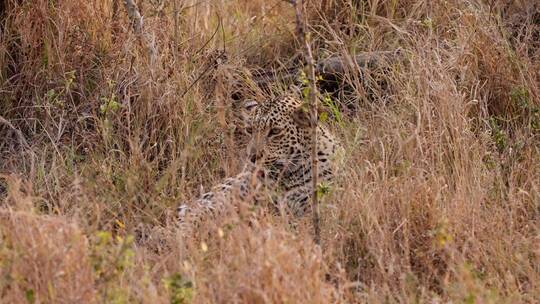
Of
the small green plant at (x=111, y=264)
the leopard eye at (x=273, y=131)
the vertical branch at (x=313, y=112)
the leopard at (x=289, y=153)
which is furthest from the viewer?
the leopard eye at (x=273, y=131)

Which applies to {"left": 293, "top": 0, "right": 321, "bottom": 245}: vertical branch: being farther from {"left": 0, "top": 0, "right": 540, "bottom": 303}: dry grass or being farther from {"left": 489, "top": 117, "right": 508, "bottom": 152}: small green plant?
{"left": 489, "top": 117, "right": 508, "bottom": 152}: small green plant

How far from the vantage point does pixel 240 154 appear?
263 inches

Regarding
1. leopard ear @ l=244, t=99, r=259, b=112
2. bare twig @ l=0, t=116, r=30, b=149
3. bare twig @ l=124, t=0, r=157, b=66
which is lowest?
bare twig @ l=0, t=116, r=30, b=149

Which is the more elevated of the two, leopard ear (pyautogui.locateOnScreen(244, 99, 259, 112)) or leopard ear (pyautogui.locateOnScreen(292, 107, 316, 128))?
leopard ear (pyautogui.locateOnScreen(292, 107, 316, 128))

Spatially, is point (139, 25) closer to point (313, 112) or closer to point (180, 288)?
point (313, 112)

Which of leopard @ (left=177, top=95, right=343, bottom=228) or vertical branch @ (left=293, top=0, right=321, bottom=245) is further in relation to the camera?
leopard @ (left=177, top=95, right=343, bottom=228)

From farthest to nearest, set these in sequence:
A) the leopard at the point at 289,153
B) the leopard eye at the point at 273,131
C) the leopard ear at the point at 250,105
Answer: the leopard ear at the point at 250,105, the leopard eye at the point at 273,131, the leopard at the point at 289,153

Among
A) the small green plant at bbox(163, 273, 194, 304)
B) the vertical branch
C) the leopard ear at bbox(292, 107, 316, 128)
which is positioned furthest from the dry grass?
the leopard ear at bbox(292, 107, 316, 128)

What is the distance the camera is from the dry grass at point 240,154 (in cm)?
472

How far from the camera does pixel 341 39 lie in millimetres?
7754

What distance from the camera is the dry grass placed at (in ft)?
15.5

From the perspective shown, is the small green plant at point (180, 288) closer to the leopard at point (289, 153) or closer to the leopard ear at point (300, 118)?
the leopard at point (289, 153)

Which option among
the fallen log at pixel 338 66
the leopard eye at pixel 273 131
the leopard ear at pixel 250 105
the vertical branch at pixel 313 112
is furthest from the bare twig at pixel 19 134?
the vertical branch at pixel 313 112

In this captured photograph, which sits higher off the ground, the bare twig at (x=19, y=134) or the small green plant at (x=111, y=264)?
the small green plant at (x=111, y=264)
